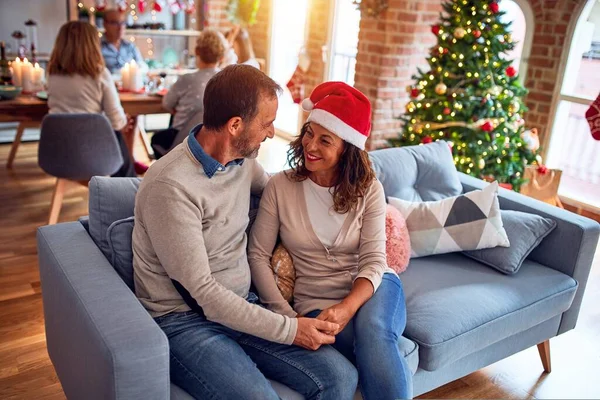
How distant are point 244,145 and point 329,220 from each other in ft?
1.43

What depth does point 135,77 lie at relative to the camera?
388 centimetres

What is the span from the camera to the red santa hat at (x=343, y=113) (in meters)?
1.82

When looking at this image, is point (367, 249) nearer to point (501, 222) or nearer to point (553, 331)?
point (501, 222)

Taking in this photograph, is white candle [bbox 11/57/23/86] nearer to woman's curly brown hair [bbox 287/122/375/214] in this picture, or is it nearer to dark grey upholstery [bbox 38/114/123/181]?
dark grey upholstery [bbox 38/114/123/181]

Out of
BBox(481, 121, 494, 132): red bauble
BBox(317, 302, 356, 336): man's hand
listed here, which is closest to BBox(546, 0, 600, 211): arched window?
BBox(481, 121, 494, 132): red bauble

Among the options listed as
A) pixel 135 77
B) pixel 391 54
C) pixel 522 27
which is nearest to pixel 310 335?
pixel 135 77

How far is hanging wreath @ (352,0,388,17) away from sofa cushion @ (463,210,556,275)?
7.78 feet

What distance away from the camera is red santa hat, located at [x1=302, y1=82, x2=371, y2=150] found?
5.98 ft

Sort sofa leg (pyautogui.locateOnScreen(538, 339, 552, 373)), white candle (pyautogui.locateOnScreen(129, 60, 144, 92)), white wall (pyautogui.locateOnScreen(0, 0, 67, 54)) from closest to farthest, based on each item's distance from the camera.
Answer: sofa leg (pyautogui.locateOnScreen(538, 339, 552, 373))
white candle (pyautogui.locateOnScreen(129, 60, 144, 92))
white wall (pyautogui.locateOnScreen(0, 0, 67, 54))

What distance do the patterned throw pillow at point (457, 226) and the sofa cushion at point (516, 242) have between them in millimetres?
33

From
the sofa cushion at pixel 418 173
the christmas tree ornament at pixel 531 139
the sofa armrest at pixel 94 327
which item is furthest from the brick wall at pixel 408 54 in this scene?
the sofa armrest at pixel 94 327

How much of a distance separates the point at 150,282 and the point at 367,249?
2.30 ft

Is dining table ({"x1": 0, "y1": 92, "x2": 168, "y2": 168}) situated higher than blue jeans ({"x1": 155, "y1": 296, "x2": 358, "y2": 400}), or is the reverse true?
dining table ({"x1": 0, "y1": 92, "x2": 168, "y2": 168})

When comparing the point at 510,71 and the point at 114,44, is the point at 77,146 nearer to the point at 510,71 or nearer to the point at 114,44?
the point at 114,44
